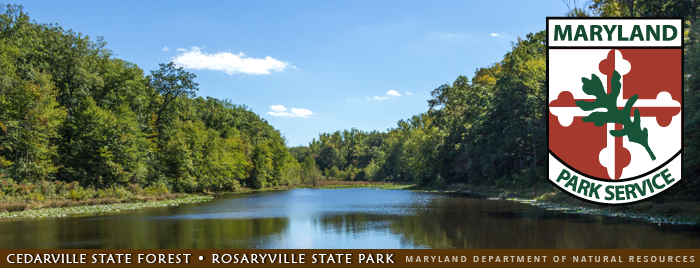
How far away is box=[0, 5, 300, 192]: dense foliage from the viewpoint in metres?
36.8

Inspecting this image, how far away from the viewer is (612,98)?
34.6 feet

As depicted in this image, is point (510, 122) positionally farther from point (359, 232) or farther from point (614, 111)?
point (614, 111)

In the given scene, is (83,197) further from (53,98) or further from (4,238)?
(4,238)

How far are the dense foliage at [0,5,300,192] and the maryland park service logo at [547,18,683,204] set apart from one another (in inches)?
1520

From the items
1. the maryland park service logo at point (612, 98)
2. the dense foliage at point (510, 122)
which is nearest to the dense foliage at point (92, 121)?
the dense foliage at point (510, 122)

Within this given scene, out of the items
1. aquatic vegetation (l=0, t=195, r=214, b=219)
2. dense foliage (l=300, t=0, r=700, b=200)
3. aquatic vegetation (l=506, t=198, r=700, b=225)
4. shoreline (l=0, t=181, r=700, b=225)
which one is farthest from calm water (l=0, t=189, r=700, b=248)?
dense foliage (l=300, t=0, r=700, b=200)

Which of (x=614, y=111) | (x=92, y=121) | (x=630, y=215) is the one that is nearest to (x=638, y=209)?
(x=630, y=215)

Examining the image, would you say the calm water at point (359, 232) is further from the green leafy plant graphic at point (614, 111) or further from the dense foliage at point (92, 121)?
the dense foliage at point (92, 121)

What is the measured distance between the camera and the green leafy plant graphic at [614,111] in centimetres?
1037

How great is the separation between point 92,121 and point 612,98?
44.9 metres

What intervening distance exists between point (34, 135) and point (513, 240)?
1469 inches

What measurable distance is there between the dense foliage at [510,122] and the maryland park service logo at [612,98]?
36.9 feet

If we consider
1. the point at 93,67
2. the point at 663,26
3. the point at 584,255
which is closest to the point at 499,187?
the point at 584,255

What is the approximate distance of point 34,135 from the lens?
37.0 metres
